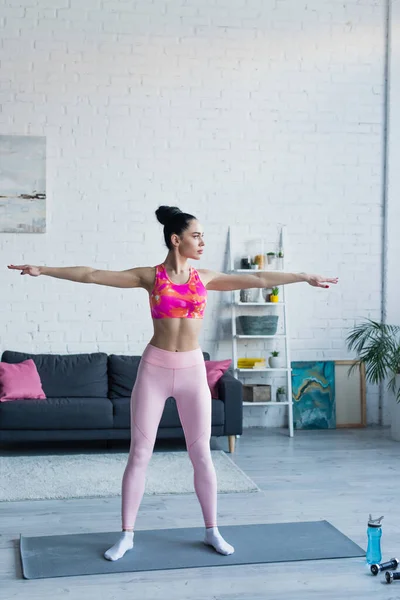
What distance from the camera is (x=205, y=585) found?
334 centimetres

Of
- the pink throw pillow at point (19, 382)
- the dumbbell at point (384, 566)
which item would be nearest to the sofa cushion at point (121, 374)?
the pink throw pillow at point (19, 382)

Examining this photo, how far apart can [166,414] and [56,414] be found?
80 centimetres

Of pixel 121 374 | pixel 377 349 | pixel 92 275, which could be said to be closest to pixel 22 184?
pixel 121 374

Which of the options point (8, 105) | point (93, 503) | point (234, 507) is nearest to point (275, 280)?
point (234, 507)

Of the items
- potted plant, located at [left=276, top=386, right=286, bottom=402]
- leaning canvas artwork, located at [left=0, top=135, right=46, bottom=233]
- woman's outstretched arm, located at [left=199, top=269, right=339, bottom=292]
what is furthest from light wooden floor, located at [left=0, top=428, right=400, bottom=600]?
leaning canvas artwork, located at [left=0, top=135, right=46, bottom=233]

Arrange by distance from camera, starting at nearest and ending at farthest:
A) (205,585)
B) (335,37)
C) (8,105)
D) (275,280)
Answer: (205,585) < (275,280) < (8,105) < (335,37)

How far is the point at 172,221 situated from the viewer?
382 centimetres

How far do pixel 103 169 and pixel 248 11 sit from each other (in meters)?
1.87

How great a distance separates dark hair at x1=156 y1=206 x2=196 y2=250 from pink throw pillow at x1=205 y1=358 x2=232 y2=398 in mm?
2672

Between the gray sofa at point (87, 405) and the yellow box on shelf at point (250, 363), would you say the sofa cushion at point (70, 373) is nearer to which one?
the gray sofa at point (87, 405)

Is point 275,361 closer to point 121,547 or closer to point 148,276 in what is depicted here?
point 148,276

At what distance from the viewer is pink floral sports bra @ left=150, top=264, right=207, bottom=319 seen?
12.3 feet

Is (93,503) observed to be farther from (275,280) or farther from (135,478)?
(275,280)

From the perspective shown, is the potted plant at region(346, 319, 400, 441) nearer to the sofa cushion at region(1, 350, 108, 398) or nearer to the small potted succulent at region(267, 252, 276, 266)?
the small potted succulent at region(267, 252, 276, 266)
